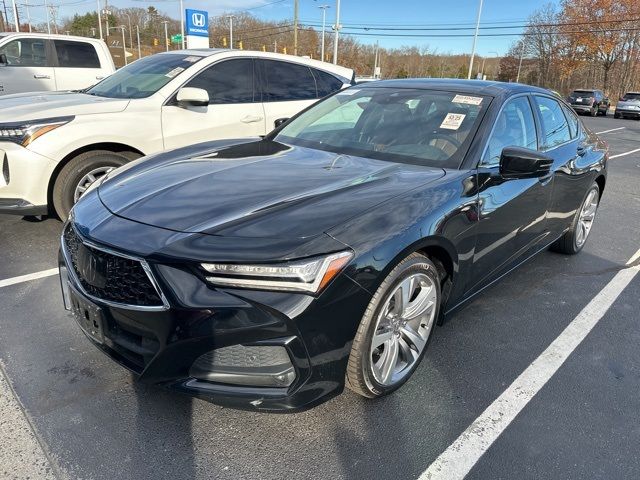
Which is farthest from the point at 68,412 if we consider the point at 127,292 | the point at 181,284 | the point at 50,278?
the point at 50,278

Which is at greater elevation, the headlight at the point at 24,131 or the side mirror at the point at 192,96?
the side mirror at the point at 192,96

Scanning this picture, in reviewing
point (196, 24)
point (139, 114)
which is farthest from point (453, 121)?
point (196, 24)

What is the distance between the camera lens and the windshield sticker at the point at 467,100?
10.5ft

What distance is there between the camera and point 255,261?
1894 mm

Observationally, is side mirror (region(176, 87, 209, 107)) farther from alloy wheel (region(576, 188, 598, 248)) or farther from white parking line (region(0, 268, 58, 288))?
alloy wheel (region(576, 188, 598, 248))

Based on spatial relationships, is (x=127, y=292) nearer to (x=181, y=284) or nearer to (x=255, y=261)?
(x=181, y=284)

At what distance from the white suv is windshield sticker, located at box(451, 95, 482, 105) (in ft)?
7.19

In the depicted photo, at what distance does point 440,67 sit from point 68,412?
87830mm

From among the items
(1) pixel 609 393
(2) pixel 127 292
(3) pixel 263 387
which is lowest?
(1) pixel 609 393

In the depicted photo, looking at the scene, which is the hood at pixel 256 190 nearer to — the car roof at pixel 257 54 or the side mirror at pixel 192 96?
the side mirror at pixel 192 96

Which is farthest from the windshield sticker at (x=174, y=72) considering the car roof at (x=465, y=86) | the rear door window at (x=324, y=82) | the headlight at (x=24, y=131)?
the car roof at (x=465, y=86)

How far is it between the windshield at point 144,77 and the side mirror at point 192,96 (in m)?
0.34

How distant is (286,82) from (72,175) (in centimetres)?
266

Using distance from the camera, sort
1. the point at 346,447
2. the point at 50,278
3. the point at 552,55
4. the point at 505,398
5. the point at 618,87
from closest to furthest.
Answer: the point at 346,447
the point at 505,398
the point at 50,278
the point at 618,87
the point at 552,55
